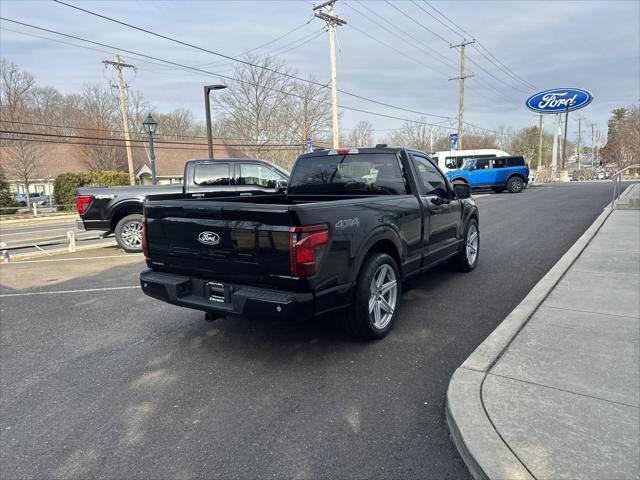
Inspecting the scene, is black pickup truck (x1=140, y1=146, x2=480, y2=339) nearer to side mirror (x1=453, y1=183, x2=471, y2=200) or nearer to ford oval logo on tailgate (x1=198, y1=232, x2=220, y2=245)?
ford oval logo on tailgate (x1=198, y1=232, x2=220, y2=245)

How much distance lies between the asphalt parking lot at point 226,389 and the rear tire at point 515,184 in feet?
71.0

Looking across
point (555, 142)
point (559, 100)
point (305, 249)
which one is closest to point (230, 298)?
point (305, 249)

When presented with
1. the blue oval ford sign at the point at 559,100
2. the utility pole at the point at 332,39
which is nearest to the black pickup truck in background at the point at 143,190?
the utility pole at the point at 332,39

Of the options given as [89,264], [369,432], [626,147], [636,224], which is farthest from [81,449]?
[626,147]

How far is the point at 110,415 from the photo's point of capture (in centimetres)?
301

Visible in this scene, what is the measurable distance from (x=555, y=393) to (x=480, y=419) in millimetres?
681

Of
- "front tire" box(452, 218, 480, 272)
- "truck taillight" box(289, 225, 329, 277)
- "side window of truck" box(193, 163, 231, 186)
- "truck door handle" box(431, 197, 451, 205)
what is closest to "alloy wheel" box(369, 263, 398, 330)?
"truck taillight" box(289, 225, 329, 277)

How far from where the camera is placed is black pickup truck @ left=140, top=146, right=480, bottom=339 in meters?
3.27

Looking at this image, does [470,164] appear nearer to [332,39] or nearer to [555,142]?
[332,39]

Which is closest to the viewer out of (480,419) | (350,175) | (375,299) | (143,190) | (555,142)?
(480,419)

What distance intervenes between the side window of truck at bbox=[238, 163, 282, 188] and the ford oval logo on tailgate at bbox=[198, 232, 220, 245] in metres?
6.86

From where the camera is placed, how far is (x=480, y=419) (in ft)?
8.48

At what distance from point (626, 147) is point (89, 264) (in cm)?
5626

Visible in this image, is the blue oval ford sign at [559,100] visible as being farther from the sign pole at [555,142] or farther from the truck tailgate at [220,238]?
the truck tailgate at [220,238]
